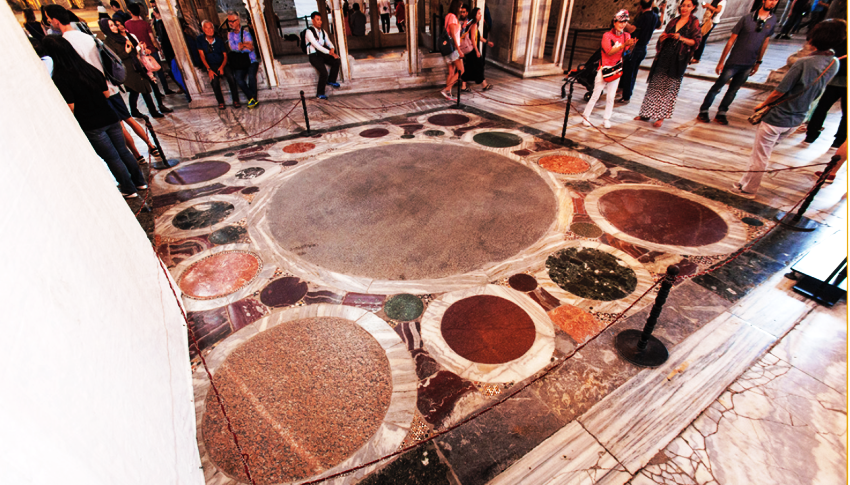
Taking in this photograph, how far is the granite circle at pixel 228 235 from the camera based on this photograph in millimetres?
3945

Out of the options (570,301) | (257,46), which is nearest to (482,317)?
(570,301)

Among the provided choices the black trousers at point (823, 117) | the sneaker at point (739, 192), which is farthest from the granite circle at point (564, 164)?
the black trousers at point (823, 117)

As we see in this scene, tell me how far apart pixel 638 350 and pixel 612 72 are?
4.94m

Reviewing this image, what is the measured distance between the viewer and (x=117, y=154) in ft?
14.2

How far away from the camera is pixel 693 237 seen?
384cm

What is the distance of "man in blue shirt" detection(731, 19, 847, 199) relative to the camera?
345 centimetres

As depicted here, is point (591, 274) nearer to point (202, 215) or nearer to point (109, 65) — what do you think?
point (202, 215)

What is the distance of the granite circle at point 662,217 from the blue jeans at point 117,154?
5.89m

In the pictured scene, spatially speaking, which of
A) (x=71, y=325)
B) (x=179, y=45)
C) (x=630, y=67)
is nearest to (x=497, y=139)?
(x=630, y=67)

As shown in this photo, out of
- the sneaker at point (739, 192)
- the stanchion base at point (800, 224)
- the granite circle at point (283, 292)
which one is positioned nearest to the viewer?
the granite circle at point (283, 292)

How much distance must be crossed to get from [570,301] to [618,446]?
123 cm

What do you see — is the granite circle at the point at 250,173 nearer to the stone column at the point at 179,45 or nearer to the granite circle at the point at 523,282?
the granite circle at the point at 523,282

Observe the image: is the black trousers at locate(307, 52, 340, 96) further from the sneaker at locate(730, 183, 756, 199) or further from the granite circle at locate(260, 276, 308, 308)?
the sneaker at locate(730, 183, 756, 199)

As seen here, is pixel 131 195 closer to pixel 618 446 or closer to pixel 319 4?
pixel 618 446
